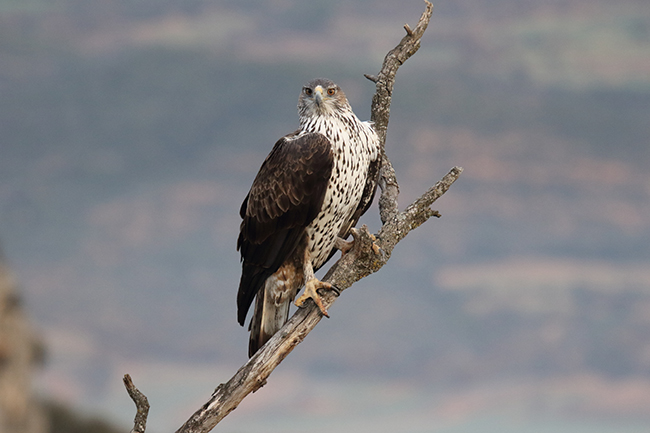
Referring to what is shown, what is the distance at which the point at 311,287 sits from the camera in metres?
7.36

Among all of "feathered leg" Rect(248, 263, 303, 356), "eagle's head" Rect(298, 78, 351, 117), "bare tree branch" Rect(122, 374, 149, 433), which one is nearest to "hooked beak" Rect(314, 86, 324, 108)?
"eagle's head" Rect(298, 78, 351, 117)

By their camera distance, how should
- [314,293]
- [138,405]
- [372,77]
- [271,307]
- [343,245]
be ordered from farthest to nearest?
[372,77]
[271,307]
[343,245]
[314,293]
[138,405]

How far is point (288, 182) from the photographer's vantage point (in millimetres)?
7223

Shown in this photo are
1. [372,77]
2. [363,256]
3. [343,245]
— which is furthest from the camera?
[372,77]

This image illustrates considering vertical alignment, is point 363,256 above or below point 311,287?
above

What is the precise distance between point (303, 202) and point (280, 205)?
25cm

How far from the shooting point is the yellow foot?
23.8 ft

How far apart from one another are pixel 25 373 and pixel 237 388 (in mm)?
4807

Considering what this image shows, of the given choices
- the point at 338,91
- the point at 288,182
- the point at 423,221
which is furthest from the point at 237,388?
the point at 338,91

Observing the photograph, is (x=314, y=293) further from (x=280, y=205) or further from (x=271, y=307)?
(x=280, y=205)

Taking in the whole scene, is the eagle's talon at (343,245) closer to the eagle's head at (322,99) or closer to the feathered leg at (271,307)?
the feathered leg at (271,307)

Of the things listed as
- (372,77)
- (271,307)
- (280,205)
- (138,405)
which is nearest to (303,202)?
(280,205)

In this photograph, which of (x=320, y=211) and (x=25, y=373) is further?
(x=25, y=373)

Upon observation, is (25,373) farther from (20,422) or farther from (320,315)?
(320,315)
